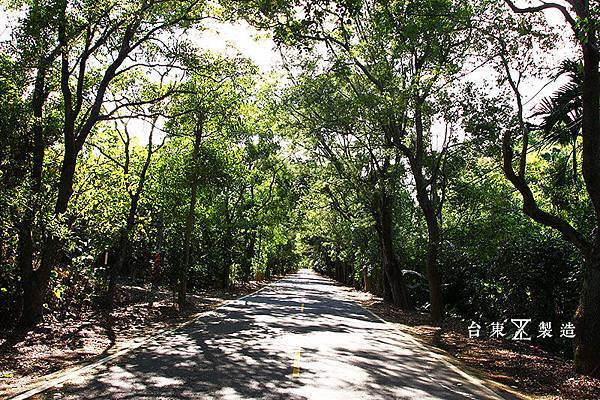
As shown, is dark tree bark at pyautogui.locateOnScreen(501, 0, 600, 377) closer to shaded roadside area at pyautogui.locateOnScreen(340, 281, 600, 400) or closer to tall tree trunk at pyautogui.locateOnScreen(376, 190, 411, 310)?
shaded roadside area at pyautogui.locateOnScreen(340, 281, 600, 400)

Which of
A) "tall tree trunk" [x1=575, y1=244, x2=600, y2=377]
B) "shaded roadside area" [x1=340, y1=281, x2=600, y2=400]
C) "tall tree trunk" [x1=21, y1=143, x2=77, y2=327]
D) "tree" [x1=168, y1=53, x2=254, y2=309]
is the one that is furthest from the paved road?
"tree" [x1=168, y1=53, x2=254, y2=309]

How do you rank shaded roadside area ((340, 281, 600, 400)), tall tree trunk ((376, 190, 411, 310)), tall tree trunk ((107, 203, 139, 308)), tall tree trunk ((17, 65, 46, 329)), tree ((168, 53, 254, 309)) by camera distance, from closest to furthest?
shaded roadside area ((340, 281, 600, 400)), tall tree trunk ((17, 65, 46, 329)), tree ((168, 53, 254, 309)), tall tree trunk ((107, 203, 139, 308)), tall tree trunk ((376, 190, 411, 310))

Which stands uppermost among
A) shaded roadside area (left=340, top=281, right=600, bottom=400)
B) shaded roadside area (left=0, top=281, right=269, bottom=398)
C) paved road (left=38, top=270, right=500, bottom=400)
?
shaded roadside area (left=340, top=281, right=600, bottom=400)

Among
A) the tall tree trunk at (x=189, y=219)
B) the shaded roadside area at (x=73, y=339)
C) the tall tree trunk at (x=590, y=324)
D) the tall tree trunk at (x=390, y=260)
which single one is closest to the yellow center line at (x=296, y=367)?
the shaded roadside area at (x=73, y=339)

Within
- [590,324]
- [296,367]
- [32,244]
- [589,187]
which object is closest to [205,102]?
[32,244]

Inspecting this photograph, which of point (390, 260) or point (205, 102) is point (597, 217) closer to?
point (205, 102)

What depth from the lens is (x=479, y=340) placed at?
557 inches

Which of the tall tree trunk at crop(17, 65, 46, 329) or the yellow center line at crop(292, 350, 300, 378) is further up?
the tall tree trunk at crop(17, 65, 46, 329)

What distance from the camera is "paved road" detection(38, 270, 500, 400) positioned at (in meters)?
7.24

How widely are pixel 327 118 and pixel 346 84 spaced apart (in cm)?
161

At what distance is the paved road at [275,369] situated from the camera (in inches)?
285

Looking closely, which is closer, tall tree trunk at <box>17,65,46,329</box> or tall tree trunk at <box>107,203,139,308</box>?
Result: tall tree trunk at <box>17,65,46,329</box>

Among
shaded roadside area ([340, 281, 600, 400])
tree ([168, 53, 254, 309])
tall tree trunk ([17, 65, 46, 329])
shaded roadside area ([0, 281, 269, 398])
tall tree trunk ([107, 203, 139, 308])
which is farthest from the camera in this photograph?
tall tree trunk ([107, 203, 139, 308])

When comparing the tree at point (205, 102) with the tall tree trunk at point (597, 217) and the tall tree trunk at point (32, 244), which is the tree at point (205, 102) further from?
the tall tree trunk at point (597, 217)
